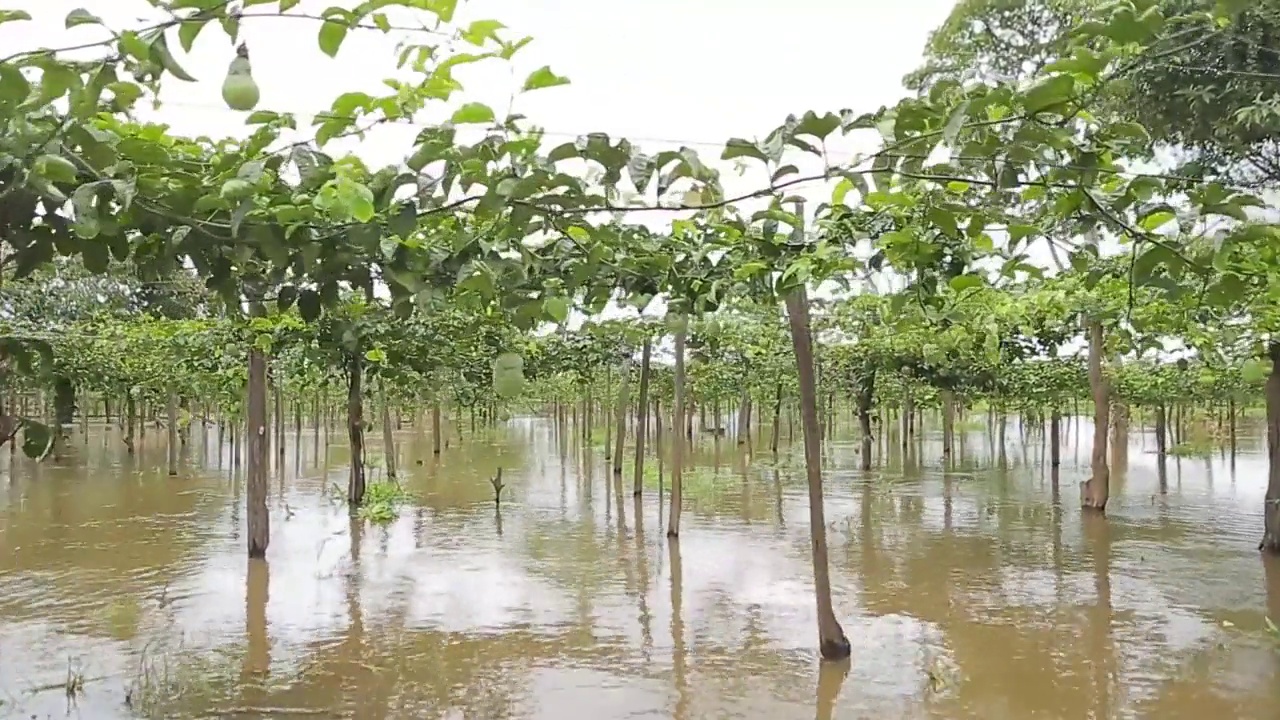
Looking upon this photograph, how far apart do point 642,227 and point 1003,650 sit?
492 centimetres

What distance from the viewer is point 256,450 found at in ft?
32.0

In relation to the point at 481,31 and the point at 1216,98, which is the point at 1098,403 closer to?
the point at 1216,98

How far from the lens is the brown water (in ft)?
19.3

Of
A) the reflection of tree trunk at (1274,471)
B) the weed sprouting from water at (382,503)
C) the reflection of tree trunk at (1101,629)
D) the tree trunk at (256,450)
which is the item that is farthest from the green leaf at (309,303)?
the reflection of tree trunk at (1274,471)

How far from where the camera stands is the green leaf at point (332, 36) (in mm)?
1776

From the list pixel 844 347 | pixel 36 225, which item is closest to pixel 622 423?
pixel 844 347

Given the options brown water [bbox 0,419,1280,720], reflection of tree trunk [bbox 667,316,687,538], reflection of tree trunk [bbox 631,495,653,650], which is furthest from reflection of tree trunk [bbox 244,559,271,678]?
reflection of tree trunk [bbox 667,316,687,538]

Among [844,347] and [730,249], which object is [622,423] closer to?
[844,347]

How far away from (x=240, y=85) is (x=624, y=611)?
21.9 ft

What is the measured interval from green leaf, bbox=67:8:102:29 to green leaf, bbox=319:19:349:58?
38 centimetres

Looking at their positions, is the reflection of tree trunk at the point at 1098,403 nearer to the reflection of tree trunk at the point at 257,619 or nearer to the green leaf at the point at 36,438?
the reflection of tree trunk at the point at 257,619

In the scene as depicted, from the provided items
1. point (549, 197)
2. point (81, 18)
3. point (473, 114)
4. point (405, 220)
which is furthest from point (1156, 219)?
point (81, 18)

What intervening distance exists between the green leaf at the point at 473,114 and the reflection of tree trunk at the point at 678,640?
4352 millimetres

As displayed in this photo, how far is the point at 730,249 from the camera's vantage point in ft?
13.3
